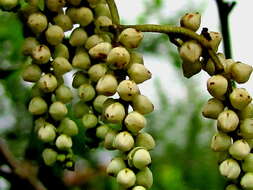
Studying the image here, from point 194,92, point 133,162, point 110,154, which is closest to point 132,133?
point 133,162

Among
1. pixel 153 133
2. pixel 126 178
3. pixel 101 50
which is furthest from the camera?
pixel 153 133

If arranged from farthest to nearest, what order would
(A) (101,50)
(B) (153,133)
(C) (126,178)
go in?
(B) (153,133) → (A) (101,50) → (C) (126,178)

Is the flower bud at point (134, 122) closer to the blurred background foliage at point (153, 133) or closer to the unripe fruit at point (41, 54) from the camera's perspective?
the unripe fruit at point (41, 54)

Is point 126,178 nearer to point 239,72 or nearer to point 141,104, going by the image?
point 141,104

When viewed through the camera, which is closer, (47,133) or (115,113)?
(115,113)

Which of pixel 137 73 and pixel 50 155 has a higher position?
pixel 137 73

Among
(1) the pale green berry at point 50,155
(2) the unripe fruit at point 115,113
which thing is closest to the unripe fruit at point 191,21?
(2) the unripe fruit at point 115,113

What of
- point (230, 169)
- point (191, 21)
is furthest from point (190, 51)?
point (230, 169)
